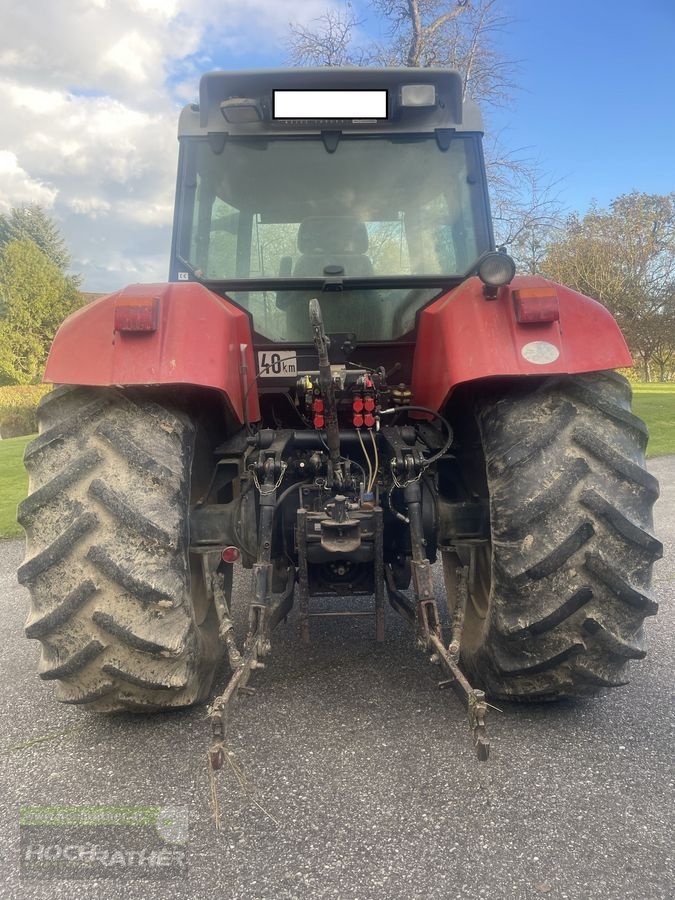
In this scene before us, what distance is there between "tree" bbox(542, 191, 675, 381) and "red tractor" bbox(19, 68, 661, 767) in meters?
17.1

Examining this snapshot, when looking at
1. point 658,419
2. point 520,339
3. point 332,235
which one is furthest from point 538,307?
point 658,419

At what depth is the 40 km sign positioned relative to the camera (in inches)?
111

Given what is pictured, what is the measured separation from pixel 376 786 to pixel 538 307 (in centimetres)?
170

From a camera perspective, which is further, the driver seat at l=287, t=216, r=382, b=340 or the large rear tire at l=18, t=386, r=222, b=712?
the driver seat at l=287, t=216, r=382, b=340

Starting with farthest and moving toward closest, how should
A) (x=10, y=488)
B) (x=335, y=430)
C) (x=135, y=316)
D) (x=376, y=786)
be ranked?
(x=10, y=488), (x=335, y=430), (x=135, y=316), (x=376, y=786)

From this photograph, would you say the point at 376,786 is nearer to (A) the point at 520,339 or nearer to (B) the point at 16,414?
(A) the point at 520,339

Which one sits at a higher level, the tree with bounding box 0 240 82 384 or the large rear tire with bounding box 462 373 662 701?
the tree with bounding box 0 240 82 384

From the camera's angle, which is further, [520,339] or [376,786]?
[520,339]

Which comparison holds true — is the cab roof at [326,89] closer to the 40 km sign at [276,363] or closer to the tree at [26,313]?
the 40 km sign at [276,363]

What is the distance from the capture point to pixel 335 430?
235 centimetres

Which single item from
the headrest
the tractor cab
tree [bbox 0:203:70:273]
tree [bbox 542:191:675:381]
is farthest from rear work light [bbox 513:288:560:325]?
tree [bbox 0:203:70:273]

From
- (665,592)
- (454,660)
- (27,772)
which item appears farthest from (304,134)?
(665,592)

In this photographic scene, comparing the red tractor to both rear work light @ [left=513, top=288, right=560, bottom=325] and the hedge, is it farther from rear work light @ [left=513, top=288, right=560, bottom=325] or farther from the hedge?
the hedge

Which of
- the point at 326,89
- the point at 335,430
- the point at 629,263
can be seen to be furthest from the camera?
the point at 629,263
